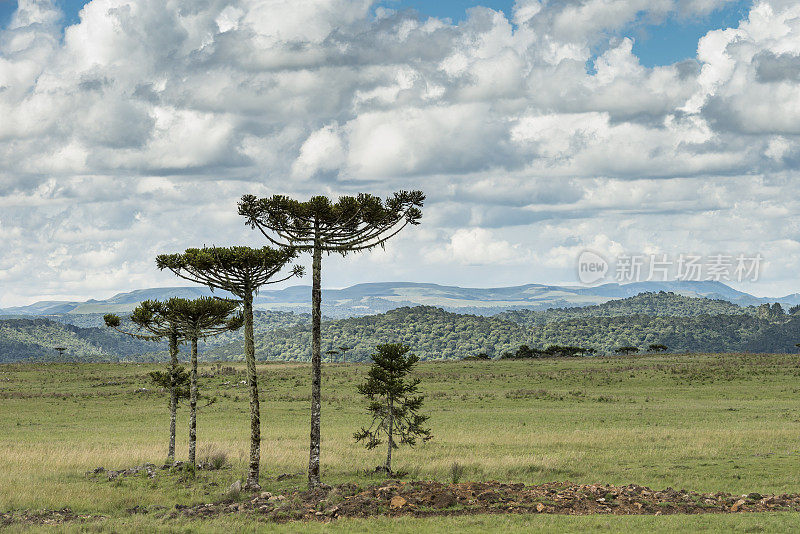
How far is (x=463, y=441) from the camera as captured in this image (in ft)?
133

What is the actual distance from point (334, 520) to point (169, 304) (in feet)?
53.1

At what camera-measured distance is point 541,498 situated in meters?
22.4

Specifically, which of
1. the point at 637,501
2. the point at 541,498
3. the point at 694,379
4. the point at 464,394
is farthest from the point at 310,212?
the point at 694,379

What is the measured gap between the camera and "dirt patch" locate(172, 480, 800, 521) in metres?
21.1

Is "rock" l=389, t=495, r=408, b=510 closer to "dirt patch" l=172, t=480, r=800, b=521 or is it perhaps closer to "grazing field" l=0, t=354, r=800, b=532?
"dirt patch" l=172, t=480, r=800, b=521

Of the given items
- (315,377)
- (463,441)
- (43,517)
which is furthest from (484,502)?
(463,441)

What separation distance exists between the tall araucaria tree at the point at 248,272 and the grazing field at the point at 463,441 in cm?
205

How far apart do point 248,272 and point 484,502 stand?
12998 mm

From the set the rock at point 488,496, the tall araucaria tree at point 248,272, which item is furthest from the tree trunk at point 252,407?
the rock at point 488,496

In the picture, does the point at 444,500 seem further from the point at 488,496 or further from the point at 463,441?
the point at 463,441

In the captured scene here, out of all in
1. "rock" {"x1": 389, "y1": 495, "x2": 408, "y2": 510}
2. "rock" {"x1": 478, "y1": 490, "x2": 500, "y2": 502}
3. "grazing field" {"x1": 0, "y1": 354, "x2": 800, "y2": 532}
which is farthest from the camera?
"grazing field" {"x1": 0, "y1": 354, "x2": 800, "y2": 532}

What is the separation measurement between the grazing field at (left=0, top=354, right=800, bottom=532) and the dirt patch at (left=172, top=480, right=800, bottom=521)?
3.62 feet

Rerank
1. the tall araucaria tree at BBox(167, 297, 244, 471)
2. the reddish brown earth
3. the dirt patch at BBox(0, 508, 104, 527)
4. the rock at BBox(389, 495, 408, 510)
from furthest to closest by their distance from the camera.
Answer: the tall araucaria tree at BBox(167, 297, 244, 471), the rock at BBox(389, 495, 408, 510), the reddish brown earth, the dirt patch at BBox(0, 508, 104, 527)

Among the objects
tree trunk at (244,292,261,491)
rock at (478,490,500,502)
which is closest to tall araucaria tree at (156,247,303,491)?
tree trunk at (244,292,261,491)
